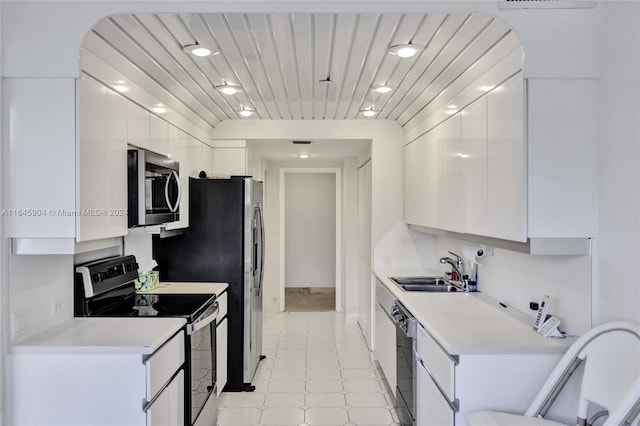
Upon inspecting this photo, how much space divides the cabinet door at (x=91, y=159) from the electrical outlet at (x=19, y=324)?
45 centimetres

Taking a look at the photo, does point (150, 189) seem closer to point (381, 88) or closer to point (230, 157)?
point (381, 88)

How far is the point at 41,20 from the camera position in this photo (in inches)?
78.0

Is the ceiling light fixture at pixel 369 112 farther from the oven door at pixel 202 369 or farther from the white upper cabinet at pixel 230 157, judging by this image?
the oven door at pixel 202 369

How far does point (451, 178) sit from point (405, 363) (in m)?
1.26

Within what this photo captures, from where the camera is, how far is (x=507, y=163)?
7.31 feet

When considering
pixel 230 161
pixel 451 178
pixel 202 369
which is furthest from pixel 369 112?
pixel 202 369

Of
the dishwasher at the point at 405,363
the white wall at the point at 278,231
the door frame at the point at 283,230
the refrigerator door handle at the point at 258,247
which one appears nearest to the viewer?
the dishwasher at the point at 405,363

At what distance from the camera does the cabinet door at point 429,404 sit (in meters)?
2.17

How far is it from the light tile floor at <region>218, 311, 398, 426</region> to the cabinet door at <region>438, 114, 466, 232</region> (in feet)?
4.85

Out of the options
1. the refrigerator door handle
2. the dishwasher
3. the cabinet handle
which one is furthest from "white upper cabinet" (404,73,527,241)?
the refrigerator door handle

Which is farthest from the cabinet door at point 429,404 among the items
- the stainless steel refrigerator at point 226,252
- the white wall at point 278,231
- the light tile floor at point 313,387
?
the white wall at point 278,231

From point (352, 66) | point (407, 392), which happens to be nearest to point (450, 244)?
point (407, 392)

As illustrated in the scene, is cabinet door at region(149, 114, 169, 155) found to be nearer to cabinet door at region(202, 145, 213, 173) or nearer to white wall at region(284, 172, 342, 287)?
cabinet door at region(202, 145, 213, 173)

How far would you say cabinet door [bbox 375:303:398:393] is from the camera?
3.50m
